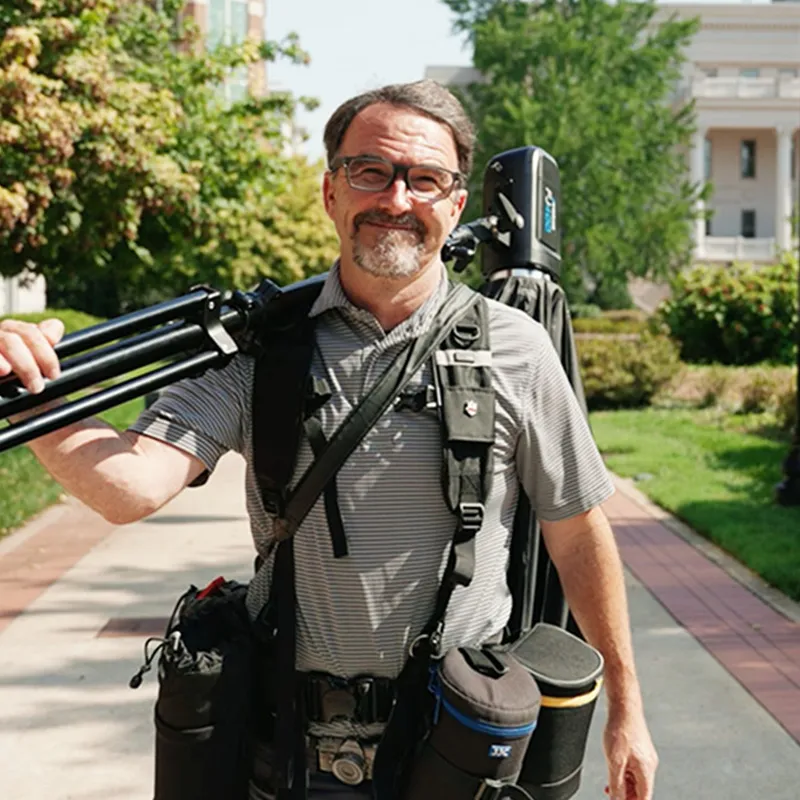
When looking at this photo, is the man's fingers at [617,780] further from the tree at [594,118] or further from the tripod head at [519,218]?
the tree at [594,118]

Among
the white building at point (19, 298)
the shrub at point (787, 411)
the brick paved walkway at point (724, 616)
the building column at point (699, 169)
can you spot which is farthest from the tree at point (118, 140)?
the building column at point (699, 169)

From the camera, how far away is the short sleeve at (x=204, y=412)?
7.89 ft

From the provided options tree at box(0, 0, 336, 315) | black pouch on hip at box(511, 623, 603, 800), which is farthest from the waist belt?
tree at box(0, 0, 336, 315)

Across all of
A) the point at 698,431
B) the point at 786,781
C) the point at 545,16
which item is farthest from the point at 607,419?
the point at 545,16

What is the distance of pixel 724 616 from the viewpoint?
24.2 ft

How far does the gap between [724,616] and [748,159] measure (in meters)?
63.5

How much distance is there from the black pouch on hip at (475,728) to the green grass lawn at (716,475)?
598 cm

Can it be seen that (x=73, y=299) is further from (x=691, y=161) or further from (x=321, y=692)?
(x=321, y=692)

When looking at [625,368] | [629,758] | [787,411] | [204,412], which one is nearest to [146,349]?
[204,412]

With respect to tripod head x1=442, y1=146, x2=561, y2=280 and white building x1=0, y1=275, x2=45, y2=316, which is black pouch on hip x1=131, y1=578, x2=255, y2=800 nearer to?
tripod head x1=442, y1=146, x2=561, y2=280

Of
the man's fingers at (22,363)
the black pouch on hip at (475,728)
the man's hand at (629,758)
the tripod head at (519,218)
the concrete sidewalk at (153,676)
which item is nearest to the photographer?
the man's fingers at (22,363)

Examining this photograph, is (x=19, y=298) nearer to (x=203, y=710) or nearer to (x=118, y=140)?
(x=118, y=140)

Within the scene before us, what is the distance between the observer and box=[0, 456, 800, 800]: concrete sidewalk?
4.86 metres

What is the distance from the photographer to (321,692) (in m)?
2.44
